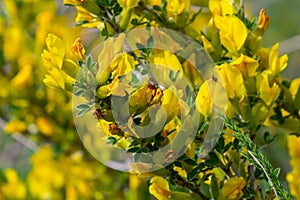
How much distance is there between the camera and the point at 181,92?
0.79 meters

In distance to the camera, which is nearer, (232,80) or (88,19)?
(232,80)

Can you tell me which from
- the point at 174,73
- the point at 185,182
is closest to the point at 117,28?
the point at 174,73

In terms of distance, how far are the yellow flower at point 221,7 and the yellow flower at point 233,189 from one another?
24 centimetres

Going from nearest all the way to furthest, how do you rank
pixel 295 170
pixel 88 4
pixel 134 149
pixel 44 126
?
1. pixel 134 149
2. pixel 88 4
3. pixel 295 170
4. pixel 44 126

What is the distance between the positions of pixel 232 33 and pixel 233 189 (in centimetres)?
21

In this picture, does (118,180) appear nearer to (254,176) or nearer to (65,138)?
(65,138)

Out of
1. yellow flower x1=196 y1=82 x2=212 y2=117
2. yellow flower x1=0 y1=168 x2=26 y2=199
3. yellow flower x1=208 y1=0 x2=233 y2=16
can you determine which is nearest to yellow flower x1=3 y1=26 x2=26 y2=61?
yellow flower x1=0 y1=168 x2=26 y2=199

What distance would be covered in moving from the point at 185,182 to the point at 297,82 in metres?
0.26

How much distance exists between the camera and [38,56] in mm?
1446

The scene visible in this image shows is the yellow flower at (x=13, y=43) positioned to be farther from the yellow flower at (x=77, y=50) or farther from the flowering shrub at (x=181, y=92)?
the yellow flower at (x=77, y=50)

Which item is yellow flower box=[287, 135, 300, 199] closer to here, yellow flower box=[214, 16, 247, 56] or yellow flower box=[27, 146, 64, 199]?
yellow flower box=[214, 16, 247, 56]

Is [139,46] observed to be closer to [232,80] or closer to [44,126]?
[232,80]

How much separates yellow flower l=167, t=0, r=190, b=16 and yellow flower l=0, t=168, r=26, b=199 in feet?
2.31

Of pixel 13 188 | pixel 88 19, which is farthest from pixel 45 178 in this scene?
pixel 88 19
